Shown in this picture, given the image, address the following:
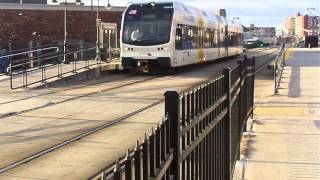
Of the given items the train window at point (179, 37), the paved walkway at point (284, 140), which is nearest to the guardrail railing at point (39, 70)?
the train window at point (179, 37)

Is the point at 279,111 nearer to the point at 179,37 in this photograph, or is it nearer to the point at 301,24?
the point at 179,37

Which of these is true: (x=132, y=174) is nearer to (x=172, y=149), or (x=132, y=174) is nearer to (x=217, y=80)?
(x=172, y=149)

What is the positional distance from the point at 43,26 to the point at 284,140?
46462mm

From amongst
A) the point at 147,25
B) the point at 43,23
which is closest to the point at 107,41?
the point at 147,25

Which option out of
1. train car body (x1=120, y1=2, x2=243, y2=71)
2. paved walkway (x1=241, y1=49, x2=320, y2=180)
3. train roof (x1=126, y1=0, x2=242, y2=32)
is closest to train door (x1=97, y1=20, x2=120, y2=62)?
train car body (x1=120, y1=2, x2=243, y2=71)

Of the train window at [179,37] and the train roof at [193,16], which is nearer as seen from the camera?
the train window at [179,37]

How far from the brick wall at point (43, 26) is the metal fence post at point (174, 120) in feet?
160

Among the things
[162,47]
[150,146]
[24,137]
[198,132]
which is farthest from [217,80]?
[162,47]

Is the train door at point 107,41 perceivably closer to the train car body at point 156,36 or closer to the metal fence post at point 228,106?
the train car body at point 156,36

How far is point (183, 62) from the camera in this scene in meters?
29.5

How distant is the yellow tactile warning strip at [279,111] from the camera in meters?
13.9

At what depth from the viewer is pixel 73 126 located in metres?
12.6

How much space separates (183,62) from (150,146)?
26.2 metres

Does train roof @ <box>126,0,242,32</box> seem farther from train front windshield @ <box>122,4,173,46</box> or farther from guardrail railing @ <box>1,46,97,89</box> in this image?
guardrail railing @ <box>1,46,97,89</box>
